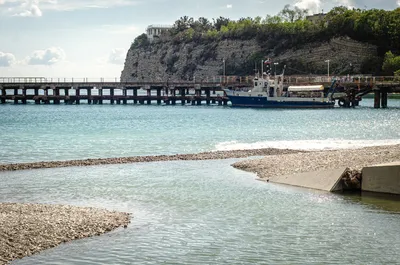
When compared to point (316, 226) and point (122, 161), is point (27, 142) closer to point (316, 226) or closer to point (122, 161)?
point (122, 161)

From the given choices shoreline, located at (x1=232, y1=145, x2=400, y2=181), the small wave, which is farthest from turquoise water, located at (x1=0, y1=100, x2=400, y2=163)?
shoreline, located at (x1=232, y1=145, x2=400, y2=181)

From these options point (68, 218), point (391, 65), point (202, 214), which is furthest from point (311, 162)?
point (391, 65)

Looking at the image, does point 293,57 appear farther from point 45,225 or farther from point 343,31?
point 45,225

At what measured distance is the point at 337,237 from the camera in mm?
19234

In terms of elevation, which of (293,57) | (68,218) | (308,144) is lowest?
(308,144)

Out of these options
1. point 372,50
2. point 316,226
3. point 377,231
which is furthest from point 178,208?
point 372,50

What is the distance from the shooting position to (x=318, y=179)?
2752 cm

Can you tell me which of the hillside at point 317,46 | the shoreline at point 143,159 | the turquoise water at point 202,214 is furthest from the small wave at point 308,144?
the hillside at point 317,46

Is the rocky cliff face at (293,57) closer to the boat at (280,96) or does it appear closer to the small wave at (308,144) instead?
the boat at (280,96)

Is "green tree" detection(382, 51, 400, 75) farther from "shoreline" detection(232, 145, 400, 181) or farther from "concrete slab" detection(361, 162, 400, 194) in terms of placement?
"concrete slab" detection(361, 162, 400, 194)

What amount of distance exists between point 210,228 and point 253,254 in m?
3.05

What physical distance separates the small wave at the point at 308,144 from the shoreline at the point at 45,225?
953 inches

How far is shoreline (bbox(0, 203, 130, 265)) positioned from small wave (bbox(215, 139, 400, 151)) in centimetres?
2421

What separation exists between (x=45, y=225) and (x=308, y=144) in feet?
101
